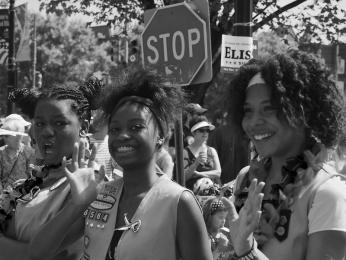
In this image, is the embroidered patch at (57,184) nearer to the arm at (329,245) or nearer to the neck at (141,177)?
the neck at (141,177)

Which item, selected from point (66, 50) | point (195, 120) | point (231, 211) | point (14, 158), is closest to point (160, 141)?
point (231, 211)

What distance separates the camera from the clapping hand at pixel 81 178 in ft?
9.43

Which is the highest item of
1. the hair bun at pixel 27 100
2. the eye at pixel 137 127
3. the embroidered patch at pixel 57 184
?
the hair bun at pixel 27 100

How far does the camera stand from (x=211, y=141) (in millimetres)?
9422

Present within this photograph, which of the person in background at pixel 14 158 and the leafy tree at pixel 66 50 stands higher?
the leafy tree at pixel 66 50

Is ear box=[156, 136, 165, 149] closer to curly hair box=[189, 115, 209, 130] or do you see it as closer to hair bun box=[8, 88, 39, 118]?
hair bun box=[8, 88, 39, 118]

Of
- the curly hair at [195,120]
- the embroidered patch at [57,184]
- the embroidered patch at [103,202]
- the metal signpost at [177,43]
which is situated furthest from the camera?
the curly hair at [195,120]

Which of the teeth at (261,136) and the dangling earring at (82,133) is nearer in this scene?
the teeth at (261,136)

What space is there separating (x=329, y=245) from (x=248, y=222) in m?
0.31

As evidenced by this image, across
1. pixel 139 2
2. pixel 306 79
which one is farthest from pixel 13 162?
pixel 139 2

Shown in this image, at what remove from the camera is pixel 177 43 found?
5348 millimetres

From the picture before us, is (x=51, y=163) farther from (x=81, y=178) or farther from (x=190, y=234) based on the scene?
(x=190, y=234)

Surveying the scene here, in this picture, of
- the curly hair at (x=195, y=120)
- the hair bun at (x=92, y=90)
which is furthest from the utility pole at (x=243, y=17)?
the hair bun at (x=92, y=90)

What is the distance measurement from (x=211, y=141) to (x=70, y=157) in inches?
244
